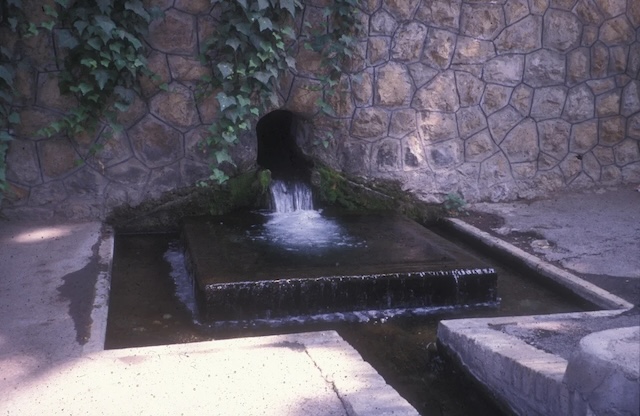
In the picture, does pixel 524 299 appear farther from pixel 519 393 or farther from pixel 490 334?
pixel 519 393

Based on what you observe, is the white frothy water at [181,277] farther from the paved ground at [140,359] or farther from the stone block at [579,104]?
the stone block at [579,104]

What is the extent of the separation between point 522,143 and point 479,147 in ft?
1.36

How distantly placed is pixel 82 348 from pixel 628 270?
3.26m

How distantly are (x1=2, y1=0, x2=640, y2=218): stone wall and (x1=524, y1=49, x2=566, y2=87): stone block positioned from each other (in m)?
0.01

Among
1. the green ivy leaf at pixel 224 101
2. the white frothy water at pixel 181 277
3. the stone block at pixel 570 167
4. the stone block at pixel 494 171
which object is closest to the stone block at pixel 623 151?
the stone block at pixel 570 167

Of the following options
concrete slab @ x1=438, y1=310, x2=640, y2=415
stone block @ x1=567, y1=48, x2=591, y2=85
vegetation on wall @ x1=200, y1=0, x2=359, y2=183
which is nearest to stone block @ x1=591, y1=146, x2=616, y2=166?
stone block @ x1=567, y1=48, x2=591, y2=85

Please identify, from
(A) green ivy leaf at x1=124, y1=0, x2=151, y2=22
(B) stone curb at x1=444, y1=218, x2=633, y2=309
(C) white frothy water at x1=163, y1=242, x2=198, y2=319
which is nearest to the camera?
(B) stone curb at x1=444, y1=218, x2=633, y2=309

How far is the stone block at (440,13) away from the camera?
225 inches

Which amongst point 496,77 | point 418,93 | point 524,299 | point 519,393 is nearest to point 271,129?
point 418,93

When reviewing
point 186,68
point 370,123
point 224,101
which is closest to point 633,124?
point 370,123

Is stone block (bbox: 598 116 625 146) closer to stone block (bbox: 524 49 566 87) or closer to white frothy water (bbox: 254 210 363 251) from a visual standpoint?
stone block (bbox: 524 49 566 87)

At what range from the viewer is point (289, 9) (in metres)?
5.23

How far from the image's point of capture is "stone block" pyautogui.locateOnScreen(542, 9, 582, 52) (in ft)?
19.6

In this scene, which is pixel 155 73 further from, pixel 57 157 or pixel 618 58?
pixel 618 58
